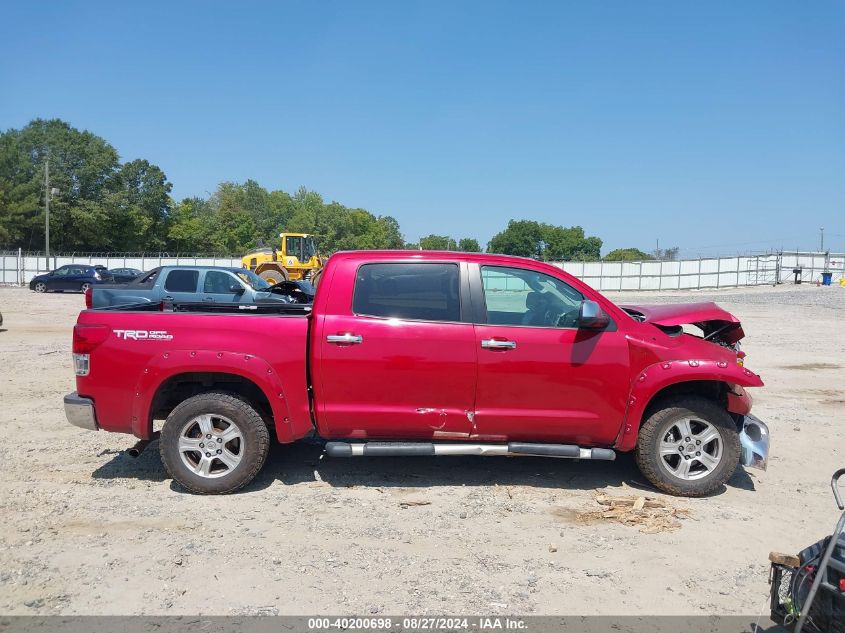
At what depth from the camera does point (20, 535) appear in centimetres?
445

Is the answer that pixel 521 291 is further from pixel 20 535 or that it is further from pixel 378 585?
pixel 20 535

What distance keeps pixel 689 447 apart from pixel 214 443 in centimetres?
385

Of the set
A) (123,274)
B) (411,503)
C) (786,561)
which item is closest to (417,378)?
(411,503)

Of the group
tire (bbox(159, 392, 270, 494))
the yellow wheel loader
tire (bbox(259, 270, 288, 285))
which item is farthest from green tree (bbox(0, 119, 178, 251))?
tire (bbox(159, 392, 270, 494))

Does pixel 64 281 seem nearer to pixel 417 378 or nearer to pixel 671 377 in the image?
pixel 417 378

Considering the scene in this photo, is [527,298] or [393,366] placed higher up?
[527,298]

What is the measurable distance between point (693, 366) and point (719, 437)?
2.13 ft

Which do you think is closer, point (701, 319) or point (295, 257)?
point (701, 319)

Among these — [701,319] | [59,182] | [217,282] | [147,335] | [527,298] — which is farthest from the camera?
[59,182]

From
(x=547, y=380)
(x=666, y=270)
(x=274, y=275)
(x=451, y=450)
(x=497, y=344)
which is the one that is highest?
(x=666, y=270)

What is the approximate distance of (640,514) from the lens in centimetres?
492

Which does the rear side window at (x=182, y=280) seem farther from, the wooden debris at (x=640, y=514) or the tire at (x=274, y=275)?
the wooden debris at (x=640, y=514)

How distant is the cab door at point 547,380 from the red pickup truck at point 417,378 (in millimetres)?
11

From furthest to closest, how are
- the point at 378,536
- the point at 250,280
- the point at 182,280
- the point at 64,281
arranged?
1. the point at 64,281
2. the point at 250,280
3. the point at 182,280
4. the point at 378,536
